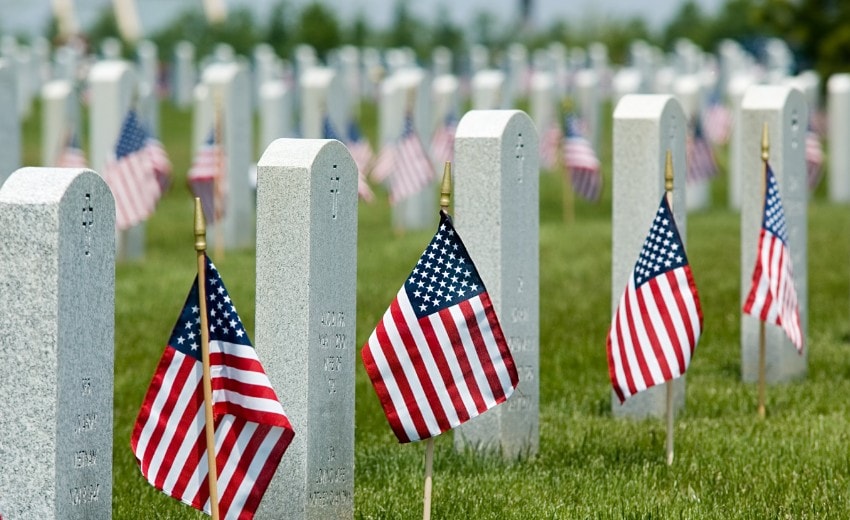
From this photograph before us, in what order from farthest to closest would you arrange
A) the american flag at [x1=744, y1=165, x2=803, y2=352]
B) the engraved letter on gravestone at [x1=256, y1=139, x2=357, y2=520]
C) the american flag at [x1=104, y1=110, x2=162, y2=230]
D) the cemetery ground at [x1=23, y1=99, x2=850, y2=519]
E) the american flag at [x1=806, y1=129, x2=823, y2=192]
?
the american flag at [x1=806, y1=129, x2=823, y2=192], the american flag at [x1=104, y1=110, x2=162, y2=230], the american flag at [x1=744, y1=165, x2=803, y2=352], the cemetery ground at [x1=23, y1=99, x2=850, y2=519], the engraved letter on gravestone at [x1=256, y1=139, x2=357, y2=520]

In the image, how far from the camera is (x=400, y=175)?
1895 cm

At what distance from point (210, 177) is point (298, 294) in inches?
429

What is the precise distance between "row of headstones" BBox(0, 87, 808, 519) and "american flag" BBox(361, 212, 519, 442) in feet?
0.82

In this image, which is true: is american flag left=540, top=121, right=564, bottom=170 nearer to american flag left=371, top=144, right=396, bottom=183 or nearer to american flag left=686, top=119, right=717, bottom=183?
american flag left=686, top=119, right=717, bottom=183

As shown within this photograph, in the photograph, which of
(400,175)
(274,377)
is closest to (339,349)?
(274,377)

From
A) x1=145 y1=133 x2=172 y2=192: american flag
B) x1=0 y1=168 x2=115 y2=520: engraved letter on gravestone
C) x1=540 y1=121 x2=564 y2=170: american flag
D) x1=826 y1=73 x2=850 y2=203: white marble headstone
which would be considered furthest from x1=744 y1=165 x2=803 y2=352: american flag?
x1=540 y1=121 x2=564 y2=170: american flag

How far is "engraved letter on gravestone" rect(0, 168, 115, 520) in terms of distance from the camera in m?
5.33

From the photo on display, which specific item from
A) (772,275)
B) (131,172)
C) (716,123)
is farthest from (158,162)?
(716,123)

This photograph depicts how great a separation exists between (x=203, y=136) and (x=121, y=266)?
320 cm

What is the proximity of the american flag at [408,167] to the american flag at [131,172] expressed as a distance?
3.88 m

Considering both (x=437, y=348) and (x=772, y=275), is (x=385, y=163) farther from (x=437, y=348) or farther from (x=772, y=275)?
(x=437, y=348)

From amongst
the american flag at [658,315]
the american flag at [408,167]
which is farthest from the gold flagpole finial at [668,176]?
the american flag at [408,167]

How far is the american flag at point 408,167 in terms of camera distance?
18.9 metres

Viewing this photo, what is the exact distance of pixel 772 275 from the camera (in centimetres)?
912
